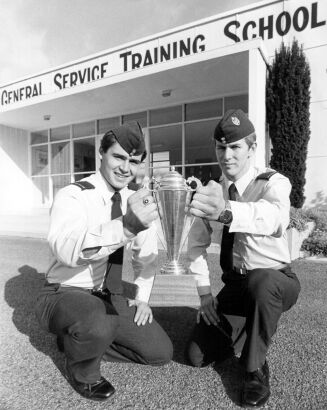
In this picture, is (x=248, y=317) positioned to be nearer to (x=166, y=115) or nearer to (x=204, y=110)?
(x=204, y=110)

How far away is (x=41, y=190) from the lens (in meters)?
13.8

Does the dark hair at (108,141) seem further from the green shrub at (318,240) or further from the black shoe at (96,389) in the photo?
the green shrub at (318,240)

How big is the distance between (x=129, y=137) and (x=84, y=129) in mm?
10877

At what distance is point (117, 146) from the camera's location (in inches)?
82.0

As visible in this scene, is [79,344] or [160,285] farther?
[160,285]

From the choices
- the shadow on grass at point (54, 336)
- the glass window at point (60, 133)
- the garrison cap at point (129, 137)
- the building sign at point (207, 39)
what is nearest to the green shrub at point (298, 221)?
the shadow on grass at point (54, 336)

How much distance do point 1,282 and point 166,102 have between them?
7.38m

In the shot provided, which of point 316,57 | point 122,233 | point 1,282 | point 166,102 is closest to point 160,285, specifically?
point 122,233

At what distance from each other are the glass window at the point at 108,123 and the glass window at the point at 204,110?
2712mm

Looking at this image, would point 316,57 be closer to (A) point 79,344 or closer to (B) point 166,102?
(B) point 166,102

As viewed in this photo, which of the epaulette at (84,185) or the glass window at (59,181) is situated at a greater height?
the glass window at (59,181)

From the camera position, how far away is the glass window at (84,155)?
39.9 feet

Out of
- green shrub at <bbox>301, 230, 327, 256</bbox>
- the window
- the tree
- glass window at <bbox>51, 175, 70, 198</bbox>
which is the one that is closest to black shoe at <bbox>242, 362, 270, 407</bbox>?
green shrub at <bbox>301, 230, 327, 256</bbox>

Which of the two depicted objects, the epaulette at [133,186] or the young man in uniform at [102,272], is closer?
the young man in uniform at [102,272]
